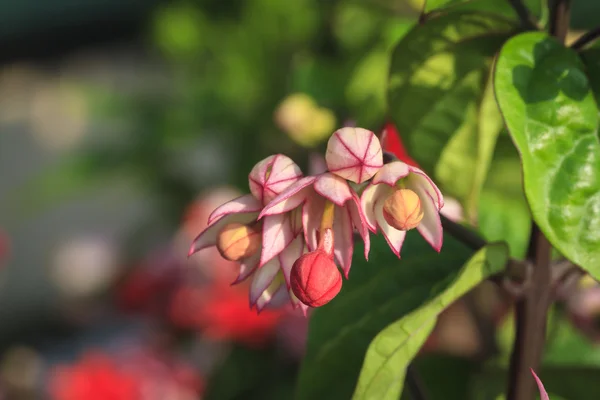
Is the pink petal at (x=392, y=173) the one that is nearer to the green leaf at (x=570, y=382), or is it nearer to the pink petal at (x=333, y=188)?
the pink petal at (x=333, y=188)

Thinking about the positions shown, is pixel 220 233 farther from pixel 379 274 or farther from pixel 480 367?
pixel 480 367

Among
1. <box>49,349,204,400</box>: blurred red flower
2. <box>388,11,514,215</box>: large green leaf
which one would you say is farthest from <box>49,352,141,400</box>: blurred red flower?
<box>388,11,514,215</box>: large green leaf

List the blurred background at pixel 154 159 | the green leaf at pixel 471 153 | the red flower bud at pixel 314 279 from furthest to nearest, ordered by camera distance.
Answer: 1. the blurred background at pixel 154 159
2. the green leaf at pixel 471 153
3. the red flower bud at pixel 314 279

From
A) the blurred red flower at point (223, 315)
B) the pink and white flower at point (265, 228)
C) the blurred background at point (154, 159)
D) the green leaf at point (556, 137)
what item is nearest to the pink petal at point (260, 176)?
the pink and white flower at point (265, 228)

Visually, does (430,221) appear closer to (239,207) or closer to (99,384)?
(239,207)

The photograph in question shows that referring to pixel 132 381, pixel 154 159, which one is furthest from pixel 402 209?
pixel 154 159

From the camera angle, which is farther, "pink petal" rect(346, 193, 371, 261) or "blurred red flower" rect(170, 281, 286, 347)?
"blurred red flower" rect(170, 281, 286, 347)

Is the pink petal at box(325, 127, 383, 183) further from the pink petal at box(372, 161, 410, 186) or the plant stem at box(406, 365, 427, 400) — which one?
the plant stem at box(406, 365, 427, 400)

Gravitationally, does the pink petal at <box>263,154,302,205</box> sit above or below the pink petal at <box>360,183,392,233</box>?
above
